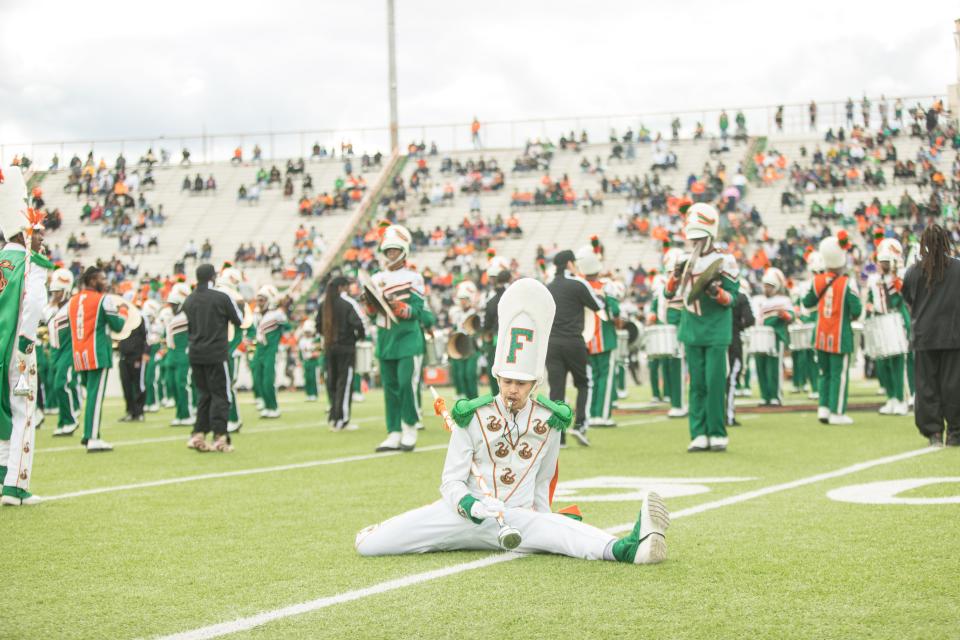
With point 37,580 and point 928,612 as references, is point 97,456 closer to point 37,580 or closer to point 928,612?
point 37,580

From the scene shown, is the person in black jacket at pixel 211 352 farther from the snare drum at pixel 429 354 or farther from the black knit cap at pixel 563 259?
the snare drum at pixel 429 354

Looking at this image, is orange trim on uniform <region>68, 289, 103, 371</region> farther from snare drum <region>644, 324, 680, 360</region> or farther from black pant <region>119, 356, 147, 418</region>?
snare drum <region>644, 324, 680, 360</region>

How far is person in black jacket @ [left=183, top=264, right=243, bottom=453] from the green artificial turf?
6.97ft

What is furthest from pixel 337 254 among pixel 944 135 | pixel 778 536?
pixel 778 536

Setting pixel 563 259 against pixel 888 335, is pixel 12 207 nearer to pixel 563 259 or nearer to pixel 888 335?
pixel 563 259

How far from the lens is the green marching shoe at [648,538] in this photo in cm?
530

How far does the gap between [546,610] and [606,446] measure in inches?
304

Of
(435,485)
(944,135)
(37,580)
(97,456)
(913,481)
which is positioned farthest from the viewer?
(944,135)

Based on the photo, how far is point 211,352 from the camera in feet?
40.5

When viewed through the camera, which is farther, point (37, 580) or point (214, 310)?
point (214, 310)

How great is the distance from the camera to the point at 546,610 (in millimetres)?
4477

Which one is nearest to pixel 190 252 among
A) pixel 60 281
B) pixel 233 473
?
pixel 60 281

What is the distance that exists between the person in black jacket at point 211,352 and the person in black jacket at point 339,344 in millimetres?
3182

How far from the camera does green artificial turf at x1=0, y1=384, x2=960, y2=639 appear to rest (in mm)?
4293
